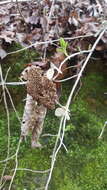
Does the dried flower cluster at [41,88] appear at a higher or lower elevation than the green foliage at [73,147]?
higher

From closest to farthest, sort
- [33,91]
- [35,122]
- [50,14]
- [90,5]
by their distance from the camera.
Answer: [33,91] → [35,122] → [50,14] → [90,5]

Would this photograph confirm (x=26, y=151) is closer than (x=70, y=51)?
Yes

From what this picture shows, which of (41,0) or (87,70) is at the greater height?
(41,0)

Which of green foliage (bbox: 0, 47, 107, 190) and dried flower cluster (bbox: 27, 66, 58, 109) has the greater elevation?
dried flower cluster (bbox: 27, 66, 58, 109)

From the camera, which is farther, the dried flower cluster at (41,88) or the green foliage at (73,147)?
the green foliage at (73,147)

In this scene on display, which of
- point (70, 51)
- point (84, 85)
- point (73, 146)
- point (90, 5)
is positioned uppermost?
point (90, 5)

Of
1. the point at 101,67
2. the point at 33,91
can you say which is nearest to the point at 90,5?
the point at 101,67

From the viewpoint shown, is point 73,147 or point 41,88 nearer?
point 41,88

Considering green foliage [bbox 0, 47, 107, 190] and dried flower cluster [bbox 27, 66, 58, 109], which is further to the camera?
green foliage [bbox 0, 47, 107, 190]

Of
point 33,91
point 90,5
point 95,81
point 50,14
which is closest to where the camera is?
point 33,91

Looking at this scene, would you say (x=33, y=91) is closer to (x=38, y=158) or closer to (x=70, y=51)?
(x=38, y=158)

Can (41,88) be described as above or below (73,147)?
above
